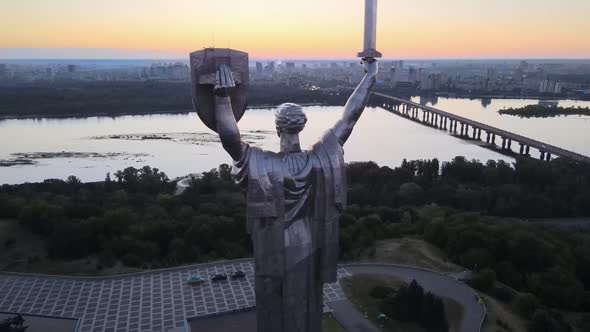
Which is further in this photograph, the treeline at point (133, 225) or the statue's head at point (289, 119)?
the treeline at point (133, 225)

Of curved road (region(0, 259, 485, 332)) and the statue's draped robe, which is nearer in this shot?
the statue's draped robe

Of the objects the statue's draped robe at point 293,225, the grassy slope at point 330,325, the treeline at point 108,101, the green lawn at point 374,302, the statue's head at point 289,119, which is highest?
the statue's head at point 289,119

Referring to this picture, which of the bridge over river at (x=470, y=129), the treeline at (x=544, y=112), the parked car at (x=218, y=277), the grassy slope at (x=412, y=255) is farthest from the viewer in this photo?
the treeline at (x=544, y=112)

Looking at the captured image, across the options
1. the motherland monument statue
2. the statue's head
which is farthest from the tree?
the statue's head

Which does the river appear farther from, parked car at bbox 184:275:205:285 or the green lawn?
the green lawn

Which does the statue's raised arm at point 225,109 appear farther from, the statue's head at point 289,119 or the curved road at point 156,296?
the curved road at point 156,296

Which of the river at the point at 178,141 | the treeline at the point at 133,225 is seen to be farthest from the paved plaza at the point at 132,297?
the river at the point at 178,141

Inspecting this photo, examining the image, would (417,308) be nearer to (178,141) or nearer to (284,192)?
(284,192)
